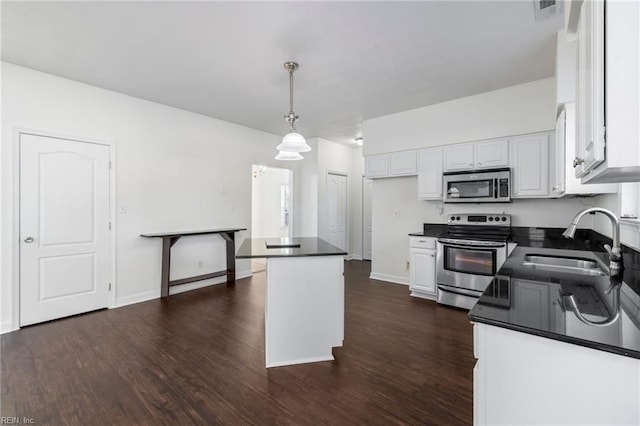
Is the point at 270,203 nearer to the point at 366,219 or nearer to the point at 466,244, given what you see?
the point at 366,219

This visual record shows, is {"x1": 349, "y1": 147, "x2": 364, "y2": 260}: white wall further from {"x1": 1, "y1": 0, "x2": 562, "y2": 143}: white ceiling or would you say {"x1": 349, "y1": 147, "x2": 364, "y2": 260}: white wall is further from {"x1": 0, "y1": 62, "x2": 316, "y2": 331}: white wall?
{"x1": 1, "y1": 0, "x2": 562, "y2": 143}: white ceiling

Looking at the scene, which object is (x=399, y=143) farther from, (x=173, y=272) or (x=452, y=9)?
(x=173, y=272)

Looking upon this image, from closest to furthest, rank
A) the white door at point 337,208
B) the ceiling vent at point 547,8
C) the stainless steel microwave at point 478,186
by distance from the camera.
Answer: the ceiling vent at point 547,8 → the stainless steel microwave at point 478,186 → the white door at point 337,208

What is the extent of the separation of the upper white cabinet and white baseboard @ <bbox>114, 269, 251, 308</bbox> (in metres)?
4.63

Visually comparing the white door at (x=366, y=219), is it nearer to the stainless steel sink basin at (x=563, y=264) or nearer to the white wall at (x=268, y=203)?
the white wall at (x=268, y=203)

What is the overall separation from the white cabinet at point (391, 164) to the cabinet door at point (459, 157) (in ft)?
1.55

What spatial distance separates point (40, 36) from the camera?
253cm

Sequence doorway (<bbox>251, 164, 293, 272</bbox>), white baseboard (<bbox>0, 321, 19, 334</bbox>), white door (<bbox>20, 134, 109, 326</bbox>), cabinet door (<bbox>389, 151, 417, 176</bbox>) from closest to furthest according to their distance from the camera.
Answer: white baseboard (<bbox>0, 321, 19, 334</bbox>), white door (<bbox>20, 134, 109, 326</bbox>), cabinet door (<bbox>389, 151, 417, 176</bbox>), doorway (<bbox>251, 164, 293, 272</bbox>)

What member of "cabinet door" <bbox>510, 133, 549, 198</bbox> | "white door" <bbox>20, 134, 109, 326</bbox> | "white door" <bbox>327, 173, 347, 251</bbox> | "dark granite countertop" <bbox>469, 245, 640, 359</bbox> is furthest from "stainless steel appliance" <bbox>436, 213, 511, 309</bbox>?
"white door" <bbox>20, 134, 109, 326</bbox>

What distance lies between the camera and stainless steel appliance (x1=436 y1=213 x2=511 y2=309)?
339cm

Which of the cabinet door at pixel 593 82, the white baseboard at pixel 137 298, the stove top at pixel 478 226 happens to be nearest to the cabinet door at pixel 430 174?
the stove top at pixel 478 226

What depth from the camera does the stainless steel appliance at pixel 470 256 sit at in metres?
3.39

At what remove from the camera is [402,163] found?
15.0ft

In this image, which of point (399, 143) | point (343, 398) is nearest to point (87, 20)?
point (343, 398)
